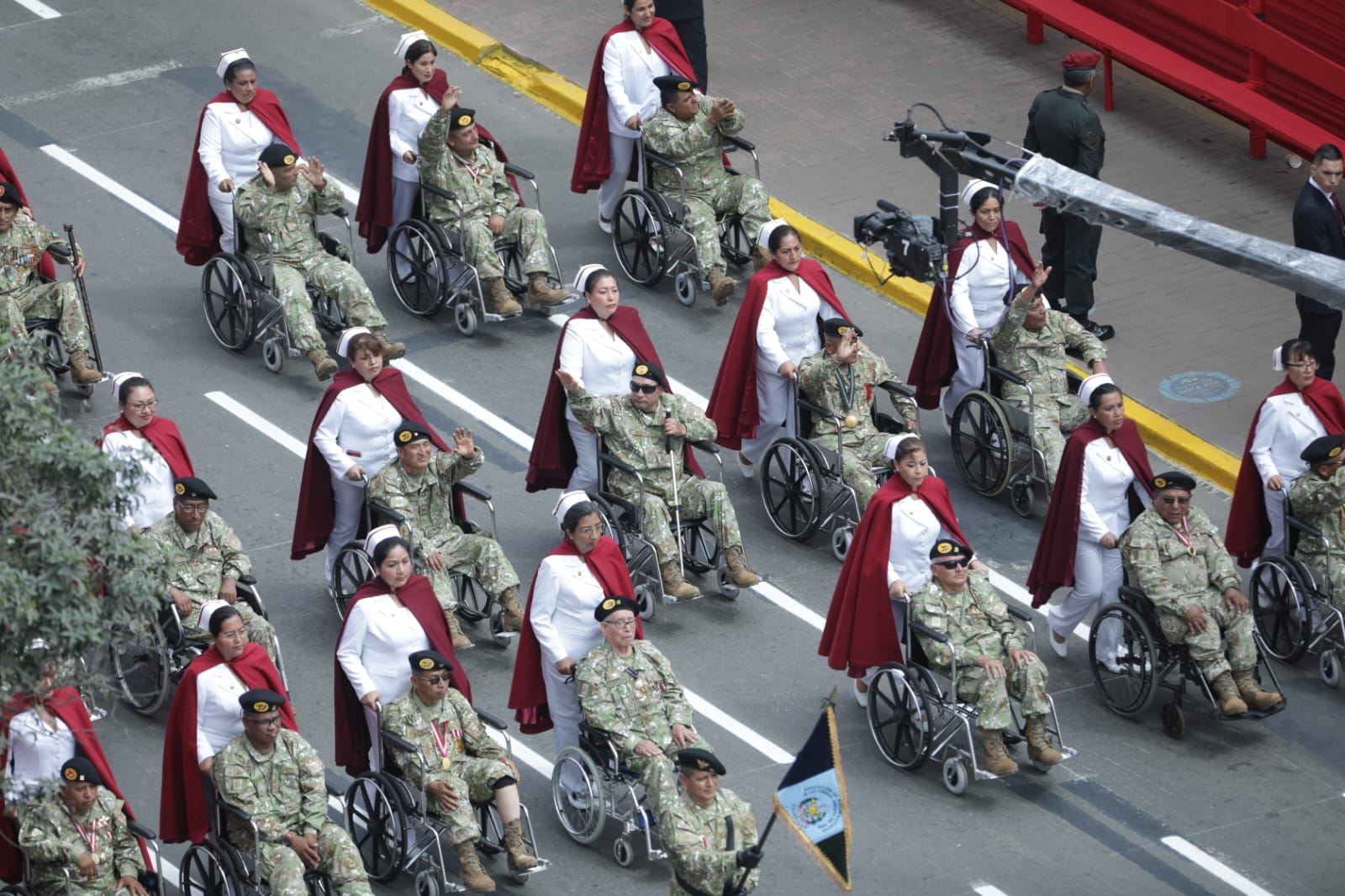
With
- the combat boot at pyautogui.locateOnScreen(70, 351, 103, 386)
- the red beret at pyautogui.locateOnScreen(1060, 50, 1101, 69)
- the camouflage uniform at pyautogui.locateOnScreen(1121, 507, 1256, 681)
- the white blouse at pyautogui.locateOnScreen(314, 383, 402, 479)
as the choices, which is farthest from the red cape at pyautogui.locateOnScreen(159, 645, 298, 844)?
the red beret at pyautogui.locateOnScreen(1060, 50, 1101, 69)

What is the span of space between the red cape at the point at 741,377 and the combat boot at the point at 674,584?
1.43 meters

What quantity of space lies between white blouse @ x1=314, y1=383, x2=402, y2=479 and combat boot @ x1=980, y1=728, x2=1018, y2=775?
412cm

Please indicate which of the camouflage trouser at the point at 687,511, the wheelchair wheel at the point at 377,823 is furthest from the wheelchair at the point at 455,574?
the wheelchair wheel at the point at 377,823

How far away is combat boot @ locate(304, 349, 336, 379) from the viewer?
18742 mm

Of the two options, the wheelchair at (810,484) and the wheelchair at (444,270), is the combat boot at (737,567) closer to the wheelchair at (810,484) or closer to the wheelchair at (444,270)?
the wheelchair at (810,484)

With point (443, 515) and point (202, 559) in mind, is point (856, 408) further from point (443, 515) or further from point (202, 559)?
point (202, 559)

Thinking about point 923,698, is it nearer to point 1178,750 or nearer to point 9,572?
point 1178,750

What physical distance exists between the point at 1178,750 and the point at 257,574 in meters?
5.86

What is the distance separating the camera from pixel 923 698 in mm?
15398

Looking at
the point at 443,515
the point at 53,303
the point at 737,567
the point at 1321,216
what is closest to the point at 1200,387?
the point at 1321,216

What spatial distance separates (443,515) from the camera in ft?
54.7

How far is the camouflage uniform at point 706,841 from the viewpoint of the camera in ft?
45.3

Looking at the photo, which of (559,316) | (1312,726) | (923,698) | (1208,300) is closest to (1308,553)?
(1312,726)

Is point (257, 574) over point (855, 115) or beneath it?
beneath
